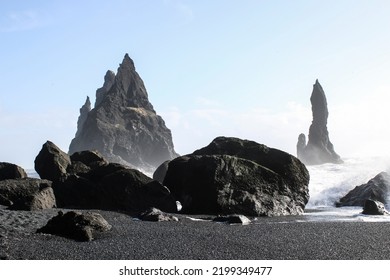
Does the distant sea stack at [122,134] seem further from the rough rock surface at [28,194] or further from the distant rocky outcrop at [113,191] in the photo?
the rough rock surface at [28,194]

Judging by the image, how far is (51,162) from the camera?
34562 millimetres

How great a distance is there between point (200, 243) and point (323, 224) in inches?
361

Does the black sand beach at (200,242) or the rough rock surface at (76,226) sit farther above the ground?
the rough rock surface at (76,226)

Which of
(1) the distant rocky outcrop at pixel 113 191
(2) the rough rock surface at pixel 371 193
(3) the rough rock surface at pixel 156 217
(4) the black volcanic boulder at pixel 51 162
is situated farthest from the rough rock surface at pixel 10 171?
(2) the rough rock surface at pixel 371 193

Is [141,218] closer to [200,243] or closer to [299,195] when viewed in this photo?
[200,243]

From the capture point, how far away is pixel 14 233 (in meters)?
16.3

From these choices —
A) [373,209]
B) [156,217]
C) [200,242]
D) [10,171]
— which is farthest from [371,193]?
[10,171]

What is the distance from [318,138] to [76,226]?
527 ft

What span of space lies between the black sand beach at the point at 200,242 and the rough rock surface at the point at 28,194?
382cm

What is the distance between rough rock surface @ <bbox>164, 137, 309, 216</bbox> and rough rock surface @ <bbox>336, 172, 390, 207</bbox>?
920 centimetres

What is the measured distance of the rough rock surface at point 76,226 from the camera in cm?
1633

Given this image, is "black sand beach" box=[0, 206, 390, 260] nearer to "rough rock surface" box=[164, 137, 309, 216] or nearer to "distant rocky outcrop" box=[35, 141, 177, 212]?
"rough rock surface" box=[164, 137, 309, 216]

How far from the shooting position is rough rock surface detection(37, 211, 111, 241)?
53.6ft
